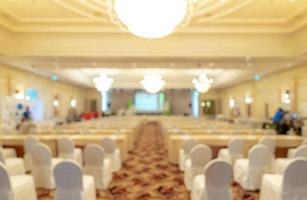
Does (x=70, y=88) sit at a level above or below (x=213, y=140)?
above

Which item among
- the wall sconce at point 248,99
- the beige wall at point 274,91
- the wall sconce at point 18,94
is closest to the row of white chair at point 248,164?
the beige wall at point 274,91

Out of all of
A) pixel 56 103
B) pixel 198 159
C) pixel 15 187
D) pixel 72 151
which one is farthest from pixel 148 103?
pixel 15 187

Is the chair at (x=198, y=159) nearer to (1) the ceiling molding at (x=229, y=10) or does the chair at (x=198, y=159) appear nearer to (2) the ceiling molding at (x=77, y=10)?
(1) the ceiling molding at (x=229, y=10)

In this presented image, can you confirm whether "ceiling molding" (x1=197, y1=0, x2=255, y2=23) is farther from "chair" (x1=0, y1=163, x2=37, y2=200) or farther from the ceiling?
"chair" (x1=0, y1=163, x2=37, y2=200)

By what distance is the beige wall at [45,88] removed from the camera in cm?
1466

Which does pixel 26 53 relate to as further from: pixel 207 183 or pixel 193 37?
pixel 207 183

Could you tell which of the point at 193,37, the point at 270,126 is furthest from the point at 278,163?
the point at 270,126

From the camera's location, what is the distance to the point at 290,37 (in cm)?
1046

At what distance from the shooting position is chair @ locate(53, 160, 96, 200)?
4.38m

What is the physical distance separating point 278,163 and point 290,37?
513cm

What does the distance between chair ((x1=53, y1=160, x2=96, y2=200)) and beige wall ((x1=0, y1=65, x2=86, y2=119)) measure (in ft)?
35.5

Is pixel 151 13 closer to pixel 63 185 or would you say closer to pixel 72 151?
pixel 63 185

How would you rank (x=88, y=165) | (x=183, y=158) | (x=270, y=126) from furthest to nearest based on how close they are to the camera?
(x=270, y=126) → (x=183, y=158) → (x=88, y=165)

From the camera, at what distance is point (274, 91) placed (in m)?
17.9
